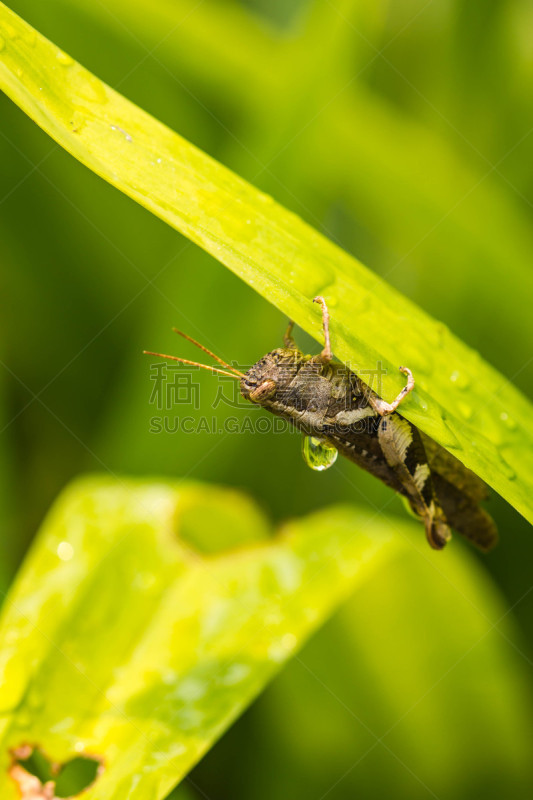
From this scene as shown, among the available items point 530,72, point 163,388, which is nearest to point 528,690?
point 163,388

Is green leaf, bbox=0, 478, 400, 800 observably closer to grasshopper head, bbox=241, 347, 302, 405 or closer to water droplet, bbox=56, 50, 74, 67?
grasshopper head, bbox=241, 347, 302, 405

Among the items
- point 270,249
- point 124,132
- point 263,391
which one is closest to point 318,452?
point 263,391

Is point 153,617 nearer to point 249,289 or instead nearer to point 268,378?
point 268,378

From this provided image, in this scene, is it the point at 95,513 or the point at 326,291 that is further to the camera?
the point at 95,513

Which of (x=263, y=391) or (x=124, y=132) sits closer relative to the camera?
(x=124, y=132)

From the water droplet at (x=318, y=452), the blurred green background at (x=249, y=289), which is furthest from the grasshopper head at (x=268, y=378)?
the blurred green background at (x=249, y=289)

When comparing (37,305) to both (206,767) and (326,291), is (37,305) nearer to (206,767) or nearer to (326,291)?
(326,291)
